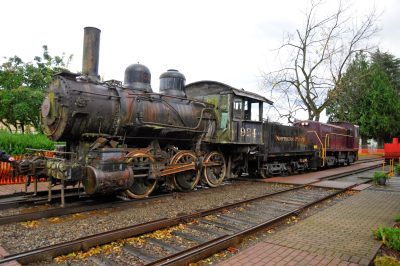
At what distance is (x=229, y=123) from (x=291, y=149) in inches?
244

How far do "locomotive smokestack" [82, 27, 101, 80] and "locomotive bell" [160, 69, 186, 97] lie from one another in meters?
2.77

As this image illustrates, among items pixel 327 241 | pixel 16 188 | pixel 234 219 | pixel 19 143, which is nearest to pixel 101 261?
pixel 234 219

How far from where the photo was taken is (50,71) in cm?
1986

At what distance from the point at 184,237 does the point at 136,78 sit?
5.62 m

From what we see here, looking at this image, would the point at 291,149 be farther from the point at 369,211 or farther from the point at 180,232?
the point at 180,232

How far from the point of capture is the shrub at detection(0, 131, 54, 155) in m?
12.4

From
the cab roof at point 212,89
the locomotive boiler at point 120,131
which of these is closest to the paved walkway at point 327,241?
the locomotive boiler at point 120,131

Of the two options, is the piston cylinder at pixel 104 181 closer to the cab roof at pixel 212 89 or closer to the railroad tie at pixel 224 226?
the railroad tie at pixel 224 226

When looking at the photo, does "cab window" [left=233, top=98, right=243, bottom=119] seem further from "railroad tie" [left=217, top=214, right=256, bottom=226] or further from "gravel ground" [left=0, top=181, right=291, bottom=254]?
"railroad tie" [left=217, top=214, right=256, bottom=226]

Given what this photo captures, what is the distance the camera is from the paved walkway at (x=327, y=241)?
4699 millimetres

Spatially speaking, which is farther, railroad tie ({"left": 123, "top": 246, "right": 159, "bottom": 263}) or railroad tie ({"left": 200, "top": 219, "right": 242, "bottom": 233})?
railroad tie ({"left": 200, "top": 219, "right": 242, "bottom": 233})

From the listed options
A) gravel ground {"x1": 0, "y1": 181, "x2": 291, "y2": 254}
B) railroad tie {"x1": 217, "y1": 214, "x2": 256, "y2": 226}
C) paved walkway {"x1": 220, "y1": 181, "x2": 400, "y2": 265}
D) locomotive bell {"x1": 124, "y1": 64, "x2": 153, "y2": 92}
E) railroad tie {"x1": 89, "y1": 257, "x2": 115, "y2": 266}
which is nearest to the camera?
railroad tie {"x1": 89, "y1": 257, "x2": 115, "y2": 266}

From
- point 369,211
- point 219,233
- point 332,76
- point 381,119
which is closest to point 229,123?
point 369,211

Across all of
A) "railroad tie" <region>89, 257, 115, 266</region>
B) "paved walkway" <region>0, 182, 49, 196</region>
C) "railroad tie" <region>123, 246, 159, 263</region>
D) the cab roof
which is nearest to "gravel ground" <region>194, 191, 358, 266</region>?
"railroad tie" <region>123, 246, 159, 263</region>
